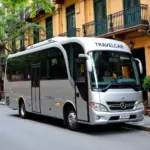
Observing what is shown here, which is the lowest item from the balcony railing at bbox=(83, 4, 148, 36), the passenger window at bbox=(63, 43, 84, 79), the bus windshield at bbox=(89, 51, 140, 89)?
the bus windshield at bbox=(89, 51, 140, 89)

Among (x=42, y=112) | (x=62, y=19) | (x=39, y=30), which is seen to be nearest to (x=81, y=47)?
(x=42, y=112)

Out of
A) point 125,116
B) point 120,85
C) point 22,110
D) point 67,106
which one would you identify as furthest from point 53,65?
point 22,110

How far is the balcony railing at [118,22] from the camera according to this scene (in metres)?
18.5

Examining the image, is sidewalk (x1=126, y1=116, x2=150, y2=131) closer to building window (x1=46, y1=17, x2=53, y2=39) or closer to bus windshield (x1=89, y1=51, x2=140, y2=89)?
bus windshield (x1=89, y1=51, x2=140, y2=89)

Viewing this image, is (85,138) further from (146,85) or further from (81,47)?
(146,85)

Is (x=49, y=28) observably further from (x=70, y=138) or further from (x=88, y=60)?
(x=70, y=138)

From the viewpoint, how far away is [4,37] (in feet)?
100

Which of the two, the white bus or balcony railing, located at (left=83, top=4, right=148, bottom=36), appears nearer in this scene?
the white bus

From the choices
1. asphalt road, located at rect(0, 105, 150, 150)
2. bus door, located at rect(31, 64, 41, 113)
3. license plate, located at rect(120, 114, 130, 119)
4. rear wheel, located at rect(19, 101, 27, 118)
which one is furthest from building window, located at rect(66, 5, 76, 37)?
license plate, located at rect(120, 114, 130, 119)

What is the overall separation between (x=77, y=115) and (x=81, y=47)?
2.29 m

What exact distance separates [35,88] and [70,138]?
5.30 metres

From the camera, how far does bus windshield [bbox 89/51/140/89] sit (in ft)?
37.7

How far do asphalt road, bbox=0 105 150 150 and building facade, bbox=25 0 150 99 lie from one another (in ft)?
24.4

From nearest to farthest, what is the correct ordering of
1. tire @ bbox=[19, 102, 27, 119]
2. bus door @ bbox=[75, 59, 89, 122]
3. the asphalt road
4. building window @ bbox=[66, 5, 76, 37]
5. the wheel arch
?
1. the asphalt road
2. bus door @ bbox=[75, 59, 89, 122]
3. the wheel arch
4. tire @ bbox=[19, 102, 27, 119]
5. building window @ bbox=[66, 5, 76, 37]
